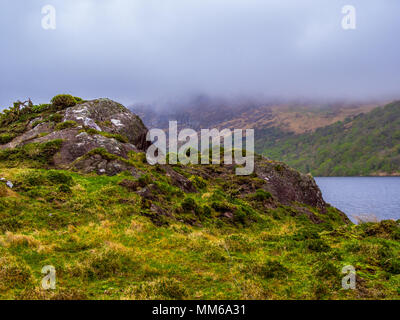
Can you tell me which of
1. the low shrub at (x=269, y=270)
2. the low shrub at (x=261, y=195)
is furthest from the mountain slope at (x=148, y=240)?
the low shrub at (x=261, y=195)

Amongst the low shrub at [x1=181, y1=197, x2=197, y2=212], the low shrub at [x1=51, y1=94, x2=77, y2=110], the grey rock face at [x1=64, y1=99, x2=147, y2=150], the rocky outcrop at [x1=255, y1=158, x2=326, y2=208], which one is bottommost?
the low shrub at [x1=181, y1=197, x2=197, y2=212]

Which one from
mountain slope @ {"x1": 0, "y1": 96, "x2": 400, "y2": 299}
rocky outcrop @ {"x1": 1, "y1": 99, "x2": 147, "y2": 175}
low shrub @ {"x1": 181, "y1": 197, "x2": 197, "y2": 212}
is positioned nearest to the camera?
mountain slope @ {"x1": 0, "y1": 96, "x2": 400, "y2": 299}

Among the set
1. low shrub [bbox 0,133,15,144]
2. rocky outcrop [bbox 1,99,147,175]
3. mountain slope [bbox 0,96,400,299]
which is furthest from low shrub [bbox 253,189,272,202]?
low shrub [bbox 0,133,15,144]

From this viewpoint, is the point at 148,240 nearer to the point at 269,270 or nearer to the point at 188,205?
the point at 269,270

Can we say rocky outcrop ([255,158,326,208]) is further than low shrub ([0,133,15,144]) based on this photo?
Yes

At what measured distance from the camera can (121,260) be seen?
11.7 meters

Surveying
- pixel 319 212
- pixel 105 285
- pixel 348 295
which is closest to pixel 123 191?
pixel 105 285

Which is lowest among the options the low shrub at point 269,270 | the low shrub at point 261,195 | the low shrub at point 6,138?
the low shrub at point 269,270

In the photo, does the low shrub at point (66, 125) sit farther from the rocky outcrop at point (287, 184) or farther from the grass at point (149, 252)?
the rocky outcrop at point (287, 184)

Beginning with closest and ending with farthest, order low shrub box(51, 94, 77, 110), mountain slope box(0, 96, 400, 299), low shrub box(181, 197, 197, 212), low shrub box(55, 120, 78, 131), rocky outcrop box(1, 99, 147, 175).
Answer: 1. mountain slope box(0, 96, 400, 299)
2. low shrub box(181, 197, 197, 212)
3. rocky outcrop box(1, 99, 147, 175)
4. low shrub box(55, 120, 78, 131)
5. low shrub box(51, 94, 77, 110)

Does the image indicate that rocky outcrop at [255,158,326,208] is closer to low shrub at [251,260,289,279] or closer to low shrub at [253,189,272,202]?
low shrub at [253,189,272,202]

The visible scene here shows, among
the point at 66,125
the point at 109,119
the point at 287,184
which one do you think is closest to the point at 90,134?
the point at 66,125
